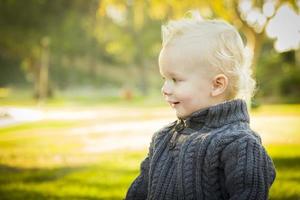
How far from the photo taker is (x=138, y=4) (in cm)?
638

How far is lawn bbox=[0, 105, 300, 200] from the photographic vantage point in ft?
11.0

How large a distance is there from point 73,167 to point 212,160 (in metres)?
2.87

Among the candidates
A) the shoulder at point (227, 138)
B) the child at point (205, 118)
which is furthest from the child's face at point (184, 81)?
Answer: the shoulder at point (227, 138)

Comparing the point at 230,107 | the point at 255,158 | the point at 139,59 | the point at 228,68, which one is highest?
the point at 139,59

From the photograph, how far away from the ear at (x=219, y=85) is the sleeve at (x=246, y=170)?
200 mm

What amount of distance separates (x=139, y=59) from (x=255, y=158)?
1855 cm

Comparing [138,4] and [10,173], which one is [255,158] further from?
[138,4]

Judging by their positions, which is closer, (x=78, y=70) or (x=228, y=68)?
(x=228, y=68)

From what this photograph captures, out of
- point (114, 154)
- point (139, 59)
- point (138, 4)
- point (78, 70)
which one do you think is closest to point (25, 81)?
point (78, 70)

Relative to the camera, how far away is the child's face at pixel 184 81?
1698 millimetres

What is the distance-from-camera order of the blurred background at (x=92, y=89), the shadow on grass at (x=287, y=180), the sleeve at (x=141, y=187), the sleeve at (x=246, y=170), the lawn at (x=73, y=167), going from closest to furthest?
the sleeve at (x=246, y=170) → the sleeve at (x=141, y=187) → the shadow on grass at (x=287, y=180) → the lawn at (x=73, y=167) → the blurred background at (x=92, y=89)

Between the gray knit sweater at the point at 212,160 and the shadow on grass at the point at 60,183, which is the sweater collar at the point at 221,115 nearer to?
the gray knit sweater at the point at 212,160

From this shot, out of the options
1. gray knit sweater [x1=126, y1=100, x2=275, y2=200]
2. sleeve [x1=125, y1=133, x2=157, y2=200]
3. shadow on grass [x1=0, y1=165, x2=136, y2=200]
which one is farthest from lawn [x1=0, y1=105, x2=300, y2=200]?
gray knit sweater [x1=126, y1=100, x2=275, y2=200]

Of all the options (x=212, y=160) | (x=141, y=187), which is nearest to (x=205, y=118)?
(x=212, y=160)
